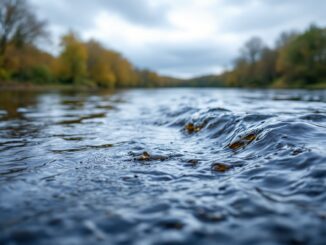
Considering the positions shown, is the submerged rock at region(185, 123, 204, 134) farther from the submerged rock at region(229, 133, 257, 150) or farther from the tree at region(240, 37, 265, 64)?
the tree at region(240, 37, 265, 64)

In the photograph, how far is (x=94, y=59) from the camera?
61406 mm

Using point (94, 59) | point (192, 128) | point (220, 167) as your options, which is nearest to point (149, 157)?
point (220, 167)

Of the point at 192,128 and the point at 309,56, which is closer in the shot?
the point at 192,128

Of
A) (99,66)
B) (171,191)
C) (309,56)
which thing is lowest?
(171,191)

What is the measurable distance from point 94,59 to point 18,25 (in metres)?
A: 27.8

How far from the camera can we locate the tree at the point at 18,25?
3269cm

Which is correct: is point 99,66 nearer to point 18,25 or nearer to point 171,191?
A: point 18,25

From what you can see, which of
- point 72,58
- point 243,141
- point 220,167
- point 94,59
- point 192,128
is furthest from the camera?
point 94,59

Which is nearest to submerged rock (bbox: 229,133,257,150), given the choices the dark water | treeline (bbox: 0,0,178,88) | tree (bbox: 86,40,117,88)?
the dark water

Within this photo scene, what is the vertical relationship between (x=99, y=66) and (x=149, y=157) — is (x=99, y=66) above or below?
above

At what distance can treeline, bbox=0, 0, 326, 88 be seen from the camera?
34.0 m

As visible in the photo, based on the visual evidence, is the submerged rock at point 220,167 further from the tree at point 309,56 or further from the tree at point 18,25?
the tree at point 309,56

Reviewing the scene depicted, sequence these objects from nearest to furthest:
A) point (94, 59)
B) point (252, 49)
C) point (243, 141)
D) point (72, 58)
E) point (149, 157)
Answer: point (149, 157) → point (243, 141) → point (72, 58) → point (94, 59) → point (252, 49)

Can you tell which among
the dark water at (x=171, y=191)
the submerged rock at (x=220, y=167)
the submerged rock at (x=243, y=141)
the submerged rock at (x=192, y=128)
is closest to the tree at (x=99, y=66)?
the submerged rock at (x=192, y=128)
